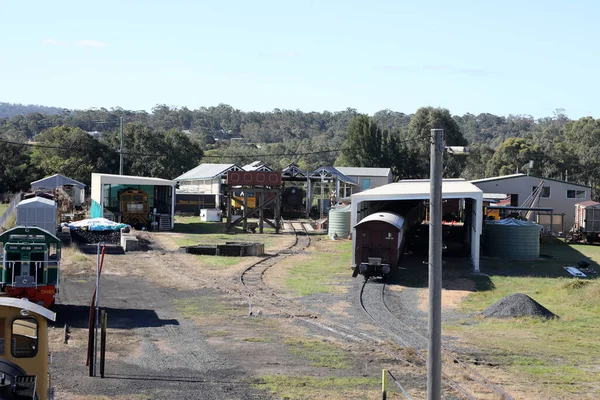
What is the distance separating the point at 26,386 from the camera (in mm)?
11281

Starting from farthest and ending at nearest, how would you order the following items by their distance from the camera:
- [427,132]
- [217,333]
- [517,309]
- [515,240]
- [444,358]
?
1. [427,132]
2. [515,240]
3. [517,309]
4. [217,333]
5. [444,358]

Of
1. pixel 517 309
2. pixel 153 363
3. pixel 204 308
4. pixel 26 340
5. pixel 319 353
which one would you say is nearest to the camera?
pixel 26 340

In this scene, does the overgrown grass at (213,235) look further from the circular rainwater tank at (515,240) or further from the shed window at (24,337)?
the shed window at (24,337)

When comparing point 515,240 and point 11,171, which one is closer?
point 515,240

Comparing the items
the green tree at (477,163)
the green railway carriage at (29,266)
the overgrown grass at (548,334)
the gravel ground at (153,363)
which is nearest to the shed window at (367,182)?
the green tree at (477,163)

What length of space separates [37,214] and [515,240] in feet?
90.4

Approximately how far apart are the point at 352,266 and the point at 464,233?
1788cm

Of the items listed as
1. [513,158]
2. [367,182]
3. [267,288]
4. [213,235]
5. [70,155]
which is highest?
[513,158]

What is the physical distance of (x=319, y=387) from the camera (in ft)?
53.3

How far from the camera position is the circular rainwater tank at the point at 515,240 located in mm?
42125

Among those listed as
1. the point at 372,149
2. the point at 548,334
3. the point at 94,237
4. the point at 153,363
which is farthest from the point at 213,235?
the point at 372,149

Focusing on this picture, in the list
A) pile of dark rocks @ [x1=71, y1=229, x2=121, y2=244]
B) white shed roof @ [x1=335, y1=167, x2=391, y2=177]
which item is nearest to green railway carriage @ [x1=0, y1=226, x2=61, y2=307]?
pile of dark rocks @ [x1=71, y1=229, x2=121, y2=244]

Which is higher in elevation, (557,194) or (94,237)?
(557,194)

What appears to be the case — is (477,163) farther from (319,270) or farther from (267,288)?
(267,288)
